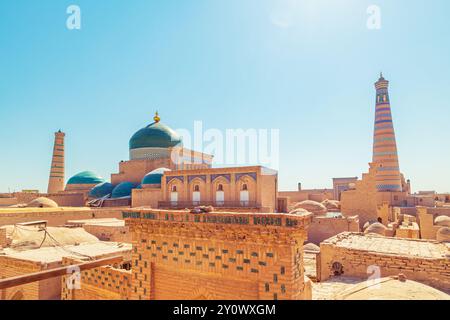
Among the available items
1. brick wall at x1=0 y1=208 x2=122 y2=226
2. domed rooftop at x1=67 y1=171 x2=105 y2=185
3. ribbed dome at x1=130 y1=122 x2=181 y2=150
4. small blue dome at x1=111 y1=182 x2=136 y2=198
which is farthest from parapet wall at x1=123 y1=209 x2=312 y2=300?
domed rooftop at x1=67 y1=171 x2=105 y2=185

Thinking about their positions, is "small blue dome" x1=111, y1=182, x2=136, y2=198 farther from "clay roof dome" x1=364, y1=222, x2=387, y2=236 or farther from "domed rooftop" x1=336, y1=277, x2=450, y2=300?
"domed rooftop" x1=336, y1=277, x2=450, y2=300

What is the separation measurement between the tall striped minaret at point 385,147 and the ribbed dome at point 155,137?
24.1 m

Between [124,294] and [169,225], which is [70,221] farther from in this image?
[169,225]

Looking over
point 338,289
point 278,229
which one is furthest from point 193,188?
point 278,229

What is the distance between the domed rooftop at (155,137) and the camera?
29953 millimetres

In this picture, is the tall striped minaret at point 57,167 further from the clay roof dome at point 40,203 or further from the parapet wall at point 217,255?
→ the parapet wall at point 217,255

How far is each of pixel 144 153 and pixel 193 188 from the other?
13330 millimetres

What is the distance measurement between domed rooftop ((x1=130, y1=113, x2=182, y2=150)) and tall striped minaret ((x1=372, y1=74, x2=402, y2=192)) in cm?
2399

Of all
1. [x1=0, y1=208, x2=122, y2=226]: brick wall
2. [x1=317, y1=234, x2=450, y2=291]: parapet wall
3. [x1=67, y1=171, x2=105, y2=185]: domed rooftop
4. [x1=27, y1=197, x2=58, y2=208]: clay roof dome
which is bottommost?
[x1=317, y1=234, x2=450, y2=291]: parapet wall

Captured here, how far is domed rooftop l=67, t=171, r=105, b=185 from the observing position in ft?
107

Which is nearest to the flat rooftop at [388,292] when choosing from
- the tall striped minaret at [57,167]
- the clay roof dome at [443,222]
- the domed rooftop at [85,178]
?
the clay roof dome at [443,222]

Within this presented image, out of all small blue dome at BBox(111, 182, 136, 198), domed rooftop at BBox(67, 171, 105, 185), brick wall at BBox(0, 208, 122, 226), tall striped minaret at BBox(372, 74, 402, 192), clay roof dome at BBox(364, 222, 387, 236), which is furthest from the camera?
tall striped minaret at BBox(372, 74, 402, 192)

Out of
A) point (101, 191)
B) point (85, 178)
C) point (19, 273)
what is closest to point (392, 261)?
point (19, 273)

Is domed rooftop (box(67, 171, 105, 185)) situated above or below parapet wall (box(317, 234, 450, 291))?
above
